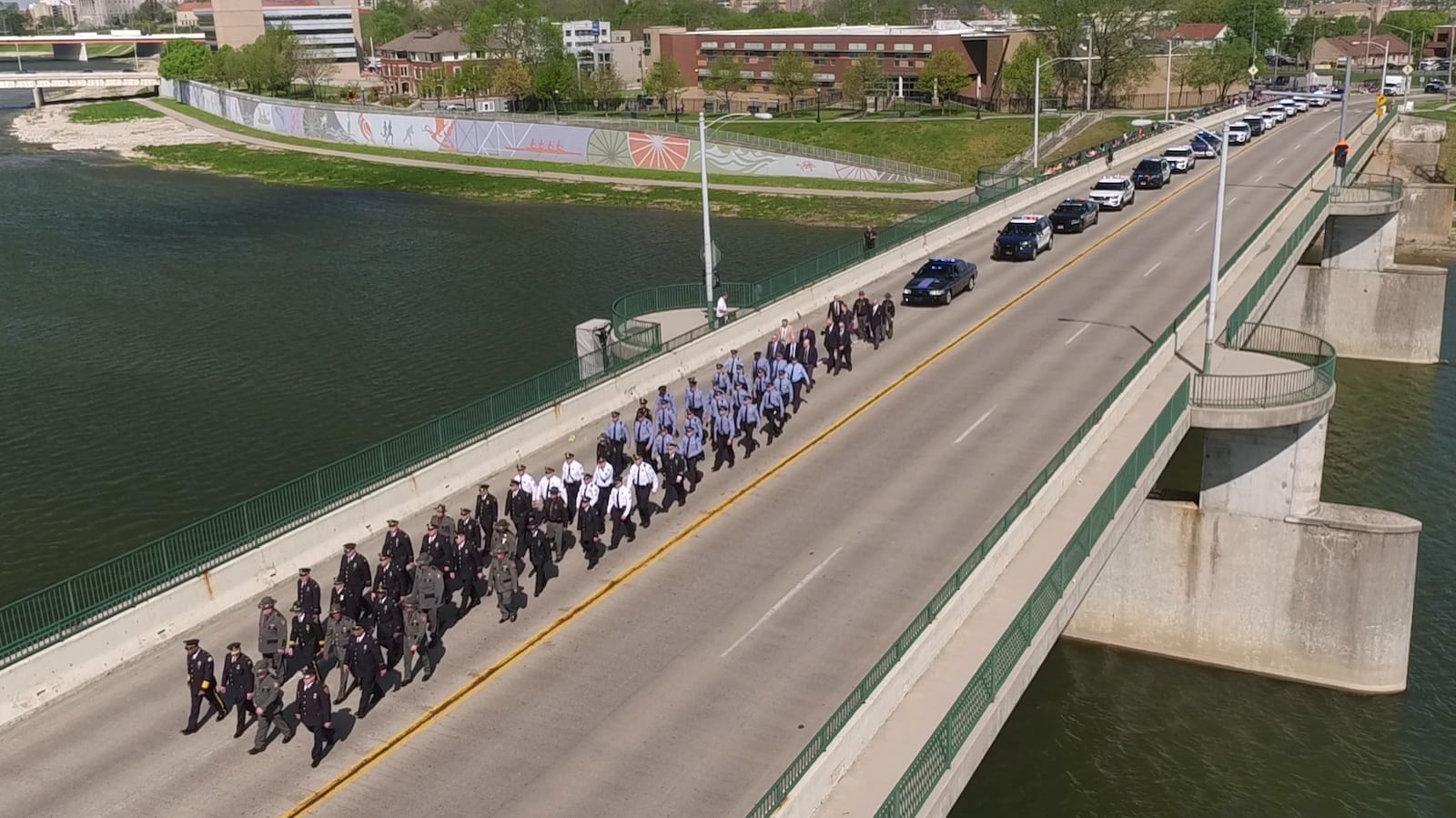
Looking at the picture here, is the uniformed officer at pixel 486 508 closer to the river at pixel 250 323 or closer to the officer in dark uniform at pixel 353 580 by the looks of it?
the officer in dark uniform at pixel 353 580

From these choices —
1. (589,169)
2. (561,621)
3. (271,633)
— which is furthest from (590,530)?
(589,169)

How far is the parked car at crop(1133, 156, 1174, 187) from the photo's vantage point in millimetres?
63312

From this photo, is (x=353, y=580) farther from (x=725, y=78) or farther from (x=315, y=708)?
(x=725, y=78)

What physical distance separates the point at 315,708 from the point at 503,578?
13.8 feet

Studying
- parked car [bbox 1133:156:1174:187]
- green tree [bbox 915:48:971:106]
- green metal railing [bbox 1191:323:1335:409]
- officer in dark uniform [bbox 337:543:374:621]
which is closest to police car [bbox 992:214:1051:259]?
parked car [bbox 1133:156:1174:187]

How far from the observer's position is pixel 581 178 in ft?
342

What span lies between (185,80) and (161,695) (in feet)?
552

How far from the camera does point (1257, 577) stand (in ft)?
97.9

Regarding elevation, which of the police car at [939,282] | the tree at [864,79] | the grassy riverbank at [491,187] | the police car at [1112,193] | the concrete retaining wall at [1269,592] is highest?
the tree at [864,79]

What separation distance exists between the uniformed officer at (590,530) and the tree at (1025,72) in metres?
94.6

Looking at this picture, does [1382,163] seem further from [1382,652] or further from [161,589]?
[161,589]

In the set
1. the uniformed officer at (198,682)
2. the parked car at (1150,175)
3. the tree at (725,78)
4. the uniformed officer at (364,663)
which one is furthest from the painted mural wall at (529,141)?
the uniformed officer at (198,682)

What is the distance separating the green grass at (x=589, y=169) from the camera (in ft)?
311

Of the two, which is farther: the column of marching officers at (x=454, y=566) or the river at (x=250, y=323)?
the river at (x=250, y=323)
